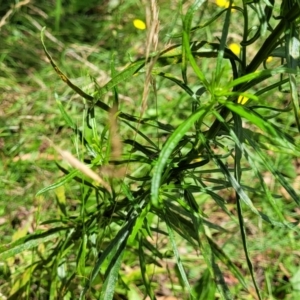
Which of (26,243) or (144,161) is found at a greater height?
(144,161)

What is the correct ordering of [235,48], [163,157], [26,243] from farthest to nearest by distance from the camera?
[235,48]
[26,243]
[163,157]

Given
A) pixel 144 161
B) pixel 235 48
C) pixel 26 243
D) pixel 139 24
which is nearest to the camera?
pixel 144 161

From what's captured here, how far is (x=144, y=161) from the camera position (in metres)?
1.11

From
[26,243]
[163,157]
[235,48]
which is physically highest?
[235,48]

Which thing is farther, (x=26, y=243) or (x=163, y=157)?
(x=26, y=243)

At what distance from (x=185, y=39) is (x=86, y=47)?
5.26 ft

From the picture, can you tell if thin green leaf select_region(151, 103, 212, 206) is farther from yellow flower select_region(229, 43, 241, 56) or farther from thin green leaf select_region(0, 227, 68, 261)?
yellow flower select_region(229, 43, 241, 56)

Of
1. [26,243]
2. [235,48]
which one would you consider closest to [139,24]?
[235,48]

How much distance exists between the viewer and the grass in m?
0.96

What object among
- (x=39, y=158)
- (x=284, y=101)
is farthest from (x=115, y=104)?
(x=284, y=101)

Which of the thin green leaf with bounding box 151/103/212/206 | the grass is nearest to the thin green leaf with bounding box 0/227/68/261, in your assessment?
the grass

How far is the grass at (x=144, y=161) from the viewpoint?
961mm

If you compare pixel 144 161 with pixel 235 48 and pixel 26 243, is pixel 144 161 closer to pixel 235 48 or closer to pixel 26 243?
pixel 26 243

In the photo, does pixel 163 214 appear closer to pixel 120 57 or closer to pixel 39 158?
pixel 39 158
